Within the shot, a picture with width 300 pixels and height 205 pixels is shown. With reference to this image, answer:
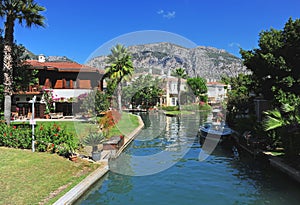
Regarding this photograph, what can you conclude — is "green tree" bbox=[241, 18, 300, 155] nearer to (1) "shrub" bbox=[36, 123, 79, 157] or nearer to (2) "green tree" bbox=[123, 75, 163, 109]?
(1) "shrub" bbox=[36, 123, 79, 157]

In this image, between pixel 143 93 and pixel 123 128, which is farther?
pixel 143 93

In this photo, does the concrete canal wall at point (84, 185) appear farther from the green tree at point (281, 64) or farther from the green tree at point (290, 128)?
the green tree at point (281, 64)

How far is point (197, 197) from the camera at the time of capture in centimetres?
925

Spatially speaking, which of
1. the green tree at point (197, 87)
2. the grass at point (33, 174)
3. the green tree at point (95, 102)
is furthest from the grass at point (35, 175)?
the green tree at point (197, 87)

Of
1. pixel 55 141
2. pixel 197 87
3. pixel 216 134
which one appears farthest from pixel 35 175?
pixel 197 87

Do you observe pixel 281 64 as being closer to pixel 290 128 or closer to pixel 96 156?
pixel 290 128

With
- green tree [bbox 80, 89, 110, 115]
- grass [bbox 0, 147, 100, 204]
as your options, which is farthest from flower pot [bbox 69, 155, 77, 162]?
green tree [bbox 80, 89, 110, 115]

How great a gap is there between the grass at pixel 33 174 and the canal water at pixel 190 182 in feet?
3.40

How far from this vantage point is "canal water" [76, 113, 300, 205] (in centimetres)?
905

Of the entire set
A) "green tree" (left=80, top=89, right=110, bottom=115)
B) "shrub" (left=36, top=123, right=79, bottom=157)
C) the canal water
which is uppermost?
"green tree" (left=80, top=89, right=110, bottom=115)

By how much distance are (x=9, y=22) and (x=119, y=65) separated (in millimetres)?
23414

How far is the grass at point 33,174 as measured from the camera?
304 inches

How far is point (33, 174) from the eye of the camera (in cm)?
952

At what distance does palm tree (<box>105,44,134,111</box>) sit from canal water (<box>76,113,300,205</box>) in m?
24.7
